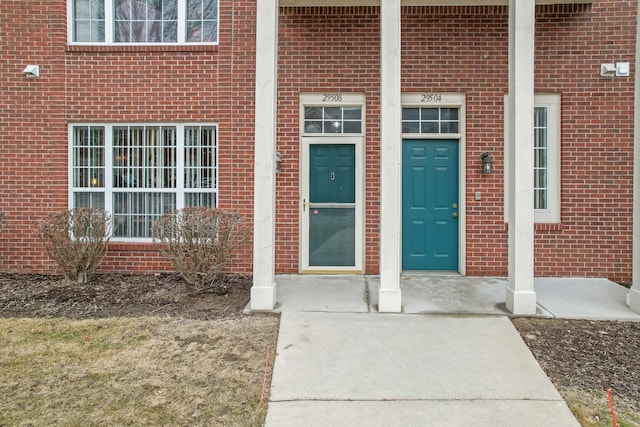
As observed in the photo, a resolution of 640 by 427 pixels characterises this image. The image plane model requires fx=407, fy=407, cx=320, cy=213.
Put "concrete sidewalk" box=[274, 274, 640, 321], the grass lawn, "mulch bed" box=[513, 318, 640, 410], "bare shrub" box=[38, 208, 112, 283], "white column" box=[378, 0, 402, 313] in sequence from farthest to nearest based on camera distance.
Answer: "bare shrub" box=[38, 208, 112, 283], "concrete sidewalk" box=[274, 274, 640, 321], "white column" box=[378, 0, 402, 313], "mulch bed" box=[513, 318, 640, 410], the grass lawn

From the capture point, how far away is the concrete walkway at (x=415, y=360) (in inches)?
110

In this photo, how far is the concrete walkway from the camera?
2.79 meters

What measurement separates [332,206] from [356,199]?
1.28 ft

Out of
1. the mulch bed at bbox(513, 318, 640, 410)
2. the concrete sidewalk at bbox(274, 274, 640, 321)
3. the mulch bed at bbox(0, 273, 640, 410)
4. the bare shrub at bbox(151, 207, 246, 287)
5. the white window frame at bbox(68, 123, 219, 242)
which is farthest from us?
the white window frame at bbox(68, 123, 219, 242)

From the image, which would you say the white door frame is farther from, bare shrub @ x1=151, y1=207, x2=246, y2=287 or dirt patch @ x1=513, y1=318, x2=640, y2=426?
dirt patch @ x1=513, y1=318, x2=640, y2=426

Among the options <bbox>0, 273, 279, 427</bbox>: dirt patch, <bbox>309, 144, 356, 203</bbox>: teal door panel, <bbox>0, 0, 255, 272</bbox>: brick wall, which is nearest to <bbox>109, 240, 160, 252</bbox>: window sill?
<bbox>0, 0, 255, 272</bbox>: brick wall

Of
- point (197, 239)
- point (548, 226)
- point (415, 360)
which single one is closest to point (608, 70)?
point (548, 226)

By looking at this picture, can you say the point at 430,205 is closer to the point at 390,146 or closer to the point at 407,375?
the point at 390,146

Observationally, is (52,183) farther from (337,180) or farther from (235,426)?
(235,426)

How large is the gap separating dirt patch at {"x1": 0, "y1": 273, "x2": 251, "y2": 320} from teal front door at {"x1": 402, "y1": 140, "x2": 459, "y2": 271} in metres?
2.65

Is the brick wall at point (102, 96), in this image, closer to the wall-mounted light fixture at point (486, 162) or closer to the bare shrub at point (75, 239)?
the bare shrub at point (75, 239)

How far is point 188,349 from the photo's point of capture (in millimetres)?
3676

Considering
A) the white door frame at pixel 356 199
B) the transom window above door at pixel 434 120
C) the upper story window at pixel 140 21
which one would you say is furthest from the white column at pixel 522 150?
the upper story window at pixel 140 21

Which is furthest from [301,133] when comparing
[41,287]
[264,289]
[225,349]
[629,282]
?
[629,282]
